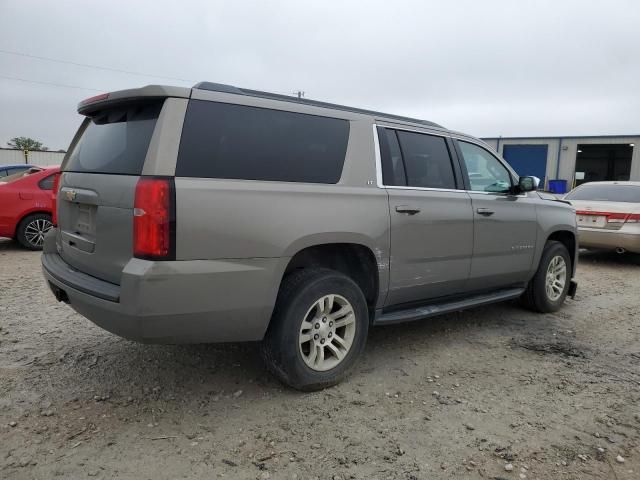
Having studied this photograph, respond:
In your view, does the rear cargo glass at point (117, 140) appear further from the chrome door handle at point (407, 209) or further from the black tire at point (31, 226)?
the black tire at point (31, 226)

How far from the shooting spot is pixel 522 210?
5.01 meters

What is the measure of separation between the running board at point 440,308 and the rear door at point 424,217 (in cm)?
9

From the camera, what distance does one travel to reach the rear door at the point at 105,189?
286 cm

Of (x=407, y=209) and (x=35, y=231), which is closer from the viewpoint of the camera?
(x=407, y=209)

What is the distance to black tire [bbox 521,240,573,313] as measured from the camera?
5371 millimetres

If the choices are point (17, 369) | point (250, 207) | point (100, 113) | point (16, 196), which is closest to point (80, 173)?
point (100, 113)

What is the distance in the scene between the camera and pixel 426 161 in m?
4.23

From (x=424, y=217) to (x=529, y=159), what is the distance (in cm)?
3247

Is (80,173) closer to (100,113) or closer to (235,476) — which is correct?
(100,113)

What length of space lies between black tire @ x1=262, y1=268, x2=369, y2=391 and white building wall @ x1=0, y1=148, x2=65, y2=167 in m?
27.5

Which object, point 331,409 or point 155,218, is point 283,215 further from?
point 331,409

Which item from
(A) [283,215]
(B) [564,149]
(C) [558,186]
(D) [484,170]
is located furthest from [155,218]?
(B) [564,149]

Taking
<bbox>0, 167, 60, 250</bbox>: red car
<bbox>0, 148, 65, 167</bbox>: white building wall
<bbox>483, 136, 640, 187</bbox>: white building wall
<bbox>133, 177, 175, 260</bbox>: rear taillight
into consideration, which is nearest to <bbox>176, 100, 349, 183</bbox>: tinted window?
<bbox>133, 177, 175, 260</bbox>: rear taillight

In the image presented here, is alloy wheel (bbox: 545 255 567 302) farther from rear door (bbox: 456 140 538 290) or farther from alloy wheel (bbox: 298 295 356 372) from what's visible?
alloy wheel (bbox: 298 295 356 372)
